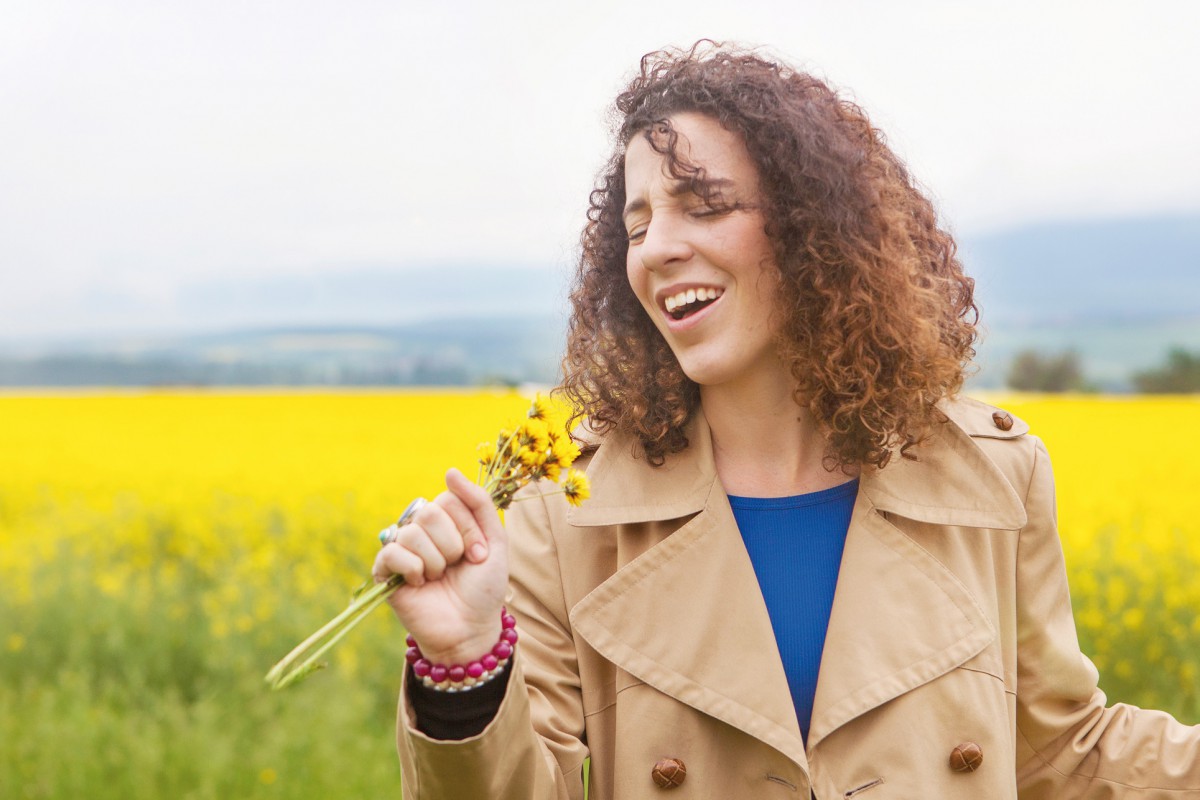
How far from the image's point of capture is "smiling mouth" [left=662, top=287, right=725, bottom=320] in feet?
6.56

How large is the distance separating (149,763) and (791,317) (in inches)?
149

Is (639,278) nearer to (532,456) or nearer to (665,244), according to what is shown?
(665,244)

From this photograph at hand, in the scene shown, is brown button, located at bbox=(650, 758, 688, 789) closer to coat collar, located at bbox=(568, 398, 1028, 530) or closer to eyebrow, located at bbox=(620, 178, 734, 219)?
coat collar, located at bbox=(568, 398, 1028, 530)

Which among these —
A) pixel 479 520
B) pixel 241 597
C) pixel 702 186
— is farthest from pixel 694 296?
pixel 241 597

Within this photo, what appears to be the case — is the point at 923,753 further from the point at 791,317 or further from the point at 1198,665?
the point at 1198,665

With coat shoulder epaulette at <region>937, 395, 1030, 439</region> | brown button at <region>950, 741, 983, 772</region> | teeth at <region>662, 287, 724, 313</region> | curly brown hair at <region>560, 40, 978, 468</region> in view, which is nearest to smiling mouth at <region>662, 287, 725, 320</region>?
teeth at <region>662, 287, 724, 313</region>

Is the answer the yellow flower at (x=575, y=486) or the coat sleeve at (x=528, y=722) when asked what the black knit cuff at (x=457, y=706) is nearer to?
the coat sleeve at (x=528, y=722)

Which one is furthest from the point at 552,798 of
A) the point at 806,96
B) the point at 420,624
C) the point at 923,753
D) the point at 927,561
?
the point at 806,96

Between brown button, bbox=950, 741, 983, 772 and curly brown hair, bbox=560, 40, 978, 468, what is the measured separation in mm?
470

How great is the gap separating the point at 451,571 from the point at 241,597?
182 inches

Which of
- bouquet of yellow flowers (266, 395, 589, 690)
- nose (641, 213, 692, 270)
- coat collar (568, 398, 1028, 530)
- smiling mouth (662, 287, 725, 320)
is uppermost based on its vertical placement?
nose (641, 213, 692, 270)

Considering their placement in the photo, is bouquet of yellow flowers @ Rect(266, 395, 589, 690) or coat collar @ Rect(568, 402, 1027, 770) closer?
bouquet of yellow flowers @ Rect(266, 395, 589, 690)

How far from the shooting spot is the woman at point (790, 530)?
6.44 ft

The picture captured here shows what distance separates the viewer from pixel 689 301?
2.01m
